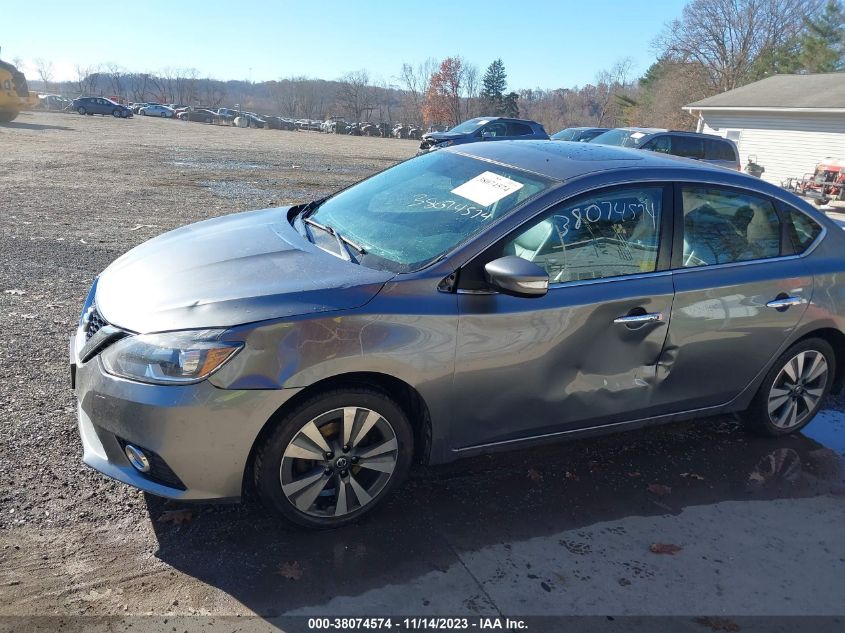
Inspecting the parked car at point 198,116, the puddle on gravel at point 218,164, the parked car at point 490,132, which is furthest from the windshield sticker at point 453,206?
the parked car at point 198,116

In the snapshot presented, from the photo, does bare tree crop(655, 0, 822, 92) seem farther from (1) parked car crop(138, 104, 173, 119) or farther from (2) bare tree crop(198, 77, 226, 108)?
(2) bare tree crop(198, 77, 226, 108)

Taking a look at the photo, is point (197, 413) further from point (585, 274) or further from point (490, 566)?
point (585, 274)

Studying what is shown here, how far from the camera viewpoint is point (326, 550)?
2.96 metres

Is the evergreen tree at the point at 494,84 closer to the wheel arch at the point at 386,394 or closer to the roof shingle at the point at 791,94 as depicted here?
the roof shingle at the point at 791,94

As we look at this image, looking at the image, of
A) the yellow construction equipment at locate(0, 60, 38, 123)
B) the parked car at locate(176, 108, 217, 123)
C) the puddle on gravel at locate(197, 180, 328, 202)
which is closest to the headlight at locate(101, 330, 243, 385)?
the puddle on gravel at locate(197, 180, 328, 202)

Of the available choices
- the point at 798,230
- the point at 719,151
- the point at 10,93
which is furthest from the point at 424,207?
the point at 10,93

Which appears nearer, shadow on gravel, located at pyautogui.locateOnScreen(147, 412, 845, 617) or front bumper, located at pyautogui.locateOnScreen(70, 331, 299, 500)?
front bumper, located at pyautogui.locateOnScreen(70, 331, 299, 500)

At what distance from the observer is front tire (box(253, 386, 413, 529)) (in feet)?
9.34

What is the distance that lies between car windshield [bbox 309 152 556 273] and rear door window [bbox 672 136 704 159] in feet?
46.6

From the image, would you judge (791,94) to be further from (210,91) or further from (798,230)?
(210,91)

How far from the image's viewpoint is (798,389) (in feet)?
14.2

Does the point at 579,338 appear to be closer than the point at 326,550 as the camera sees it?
No

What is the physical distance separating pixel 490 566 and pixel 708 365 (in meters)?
1.81

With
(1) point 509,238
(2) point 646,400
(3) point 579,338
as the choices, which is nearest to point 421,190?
(1) point 509,238
